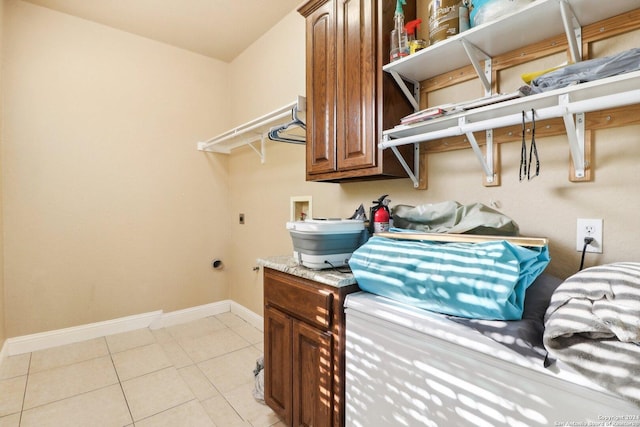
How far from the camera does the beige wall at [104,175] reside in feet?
7.79

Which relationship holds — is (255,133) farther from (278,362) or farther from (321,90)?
(278,362)

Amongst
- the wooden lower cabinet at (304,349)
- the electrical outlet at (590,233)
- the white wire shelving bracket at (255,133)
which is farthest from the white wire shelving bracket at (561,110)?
the white wire shelving bracket at (255,133)

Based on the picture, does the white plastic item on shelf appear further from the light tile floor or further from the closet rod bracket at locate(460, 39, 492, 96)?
the light tile floor

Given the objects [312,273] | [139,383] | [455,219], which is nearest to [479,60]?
[455,219]

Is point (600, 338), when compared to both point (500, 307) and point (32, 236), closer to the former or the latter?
point (500, 307)

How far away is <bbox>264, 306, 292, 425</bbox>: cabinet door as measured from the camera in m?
→ 1.51

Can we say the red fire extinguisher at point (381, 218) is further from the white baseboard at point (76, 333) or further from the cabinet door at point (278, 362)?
the white baseboard at point (76, 333)

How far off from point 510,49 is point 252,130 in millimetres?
1859

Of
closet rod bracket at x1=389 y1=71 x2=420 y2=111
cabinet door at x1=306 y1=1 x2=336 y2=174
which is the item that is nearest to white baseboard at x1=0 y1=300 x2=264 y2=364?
cabinet door at x1=306 y1=1 x2=336 y2=174

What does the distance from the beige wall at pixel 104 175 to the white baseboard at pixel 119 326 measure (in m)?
0.06

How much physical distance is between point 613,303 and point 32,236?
11.1 feet

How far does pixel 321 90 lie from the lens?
1.75m

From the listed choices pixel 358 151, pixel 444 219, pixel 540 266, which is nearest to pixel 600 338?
pixel 540 266

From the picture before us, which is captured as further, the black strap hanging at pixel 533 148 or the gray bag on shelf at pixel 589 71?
the black strap hanging at pixel 533 148
